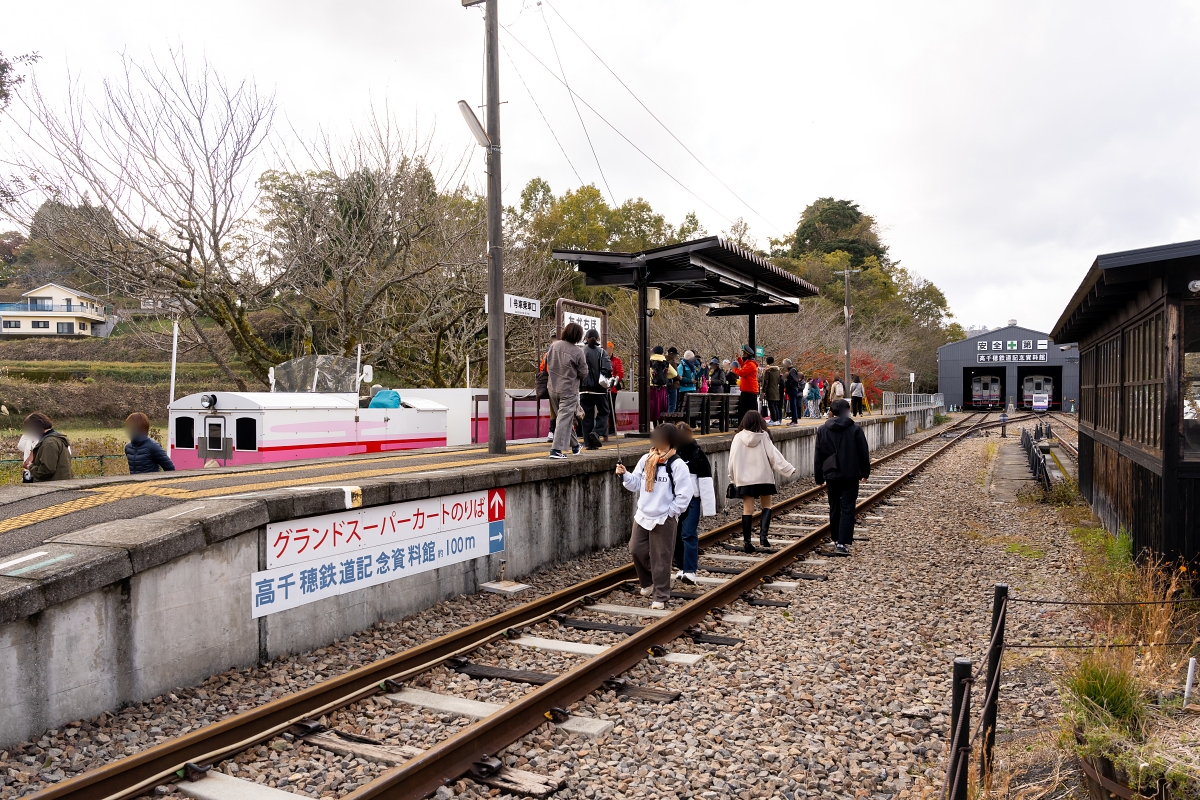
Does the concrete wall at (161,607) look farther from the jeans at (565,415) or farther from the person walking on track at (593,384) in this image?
the person walking on track at (593,384)

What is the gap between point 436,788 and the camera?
3.97m

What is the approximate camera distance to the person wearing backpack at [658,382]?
1577 cm

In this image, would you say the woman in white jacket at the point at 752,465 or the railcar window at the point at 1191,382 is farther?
the woman in white jacket at the point at 752,465

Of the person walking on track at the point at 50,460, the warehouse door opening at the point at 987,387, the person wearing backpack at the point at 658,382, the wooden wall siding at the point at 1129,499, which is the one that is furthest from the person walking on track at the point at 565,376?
the warehouse door opening at the point at 987,387

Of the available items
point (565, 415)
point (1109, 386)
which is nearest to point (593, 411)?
point (565, 415)

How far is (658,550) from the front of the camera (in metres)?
7.67

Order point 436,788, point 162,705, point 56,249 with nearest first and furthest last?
1. point 436,788
2. point 162,705
3. point 56,249

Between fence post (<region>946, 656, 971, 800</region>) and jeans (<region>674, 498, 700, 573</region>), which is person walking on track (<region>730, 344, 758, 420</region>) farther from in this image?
fence post (<region>946, 656, 971, 800</region>)

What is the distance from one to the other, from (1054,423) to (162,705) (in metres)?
46.1

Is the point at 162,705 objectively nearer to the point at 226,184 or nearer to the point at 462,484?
the point at 462,484

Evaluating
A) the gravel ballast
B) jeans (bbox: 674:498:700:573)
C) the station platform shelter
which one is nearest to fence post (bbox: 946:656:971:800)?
the gravel ballast

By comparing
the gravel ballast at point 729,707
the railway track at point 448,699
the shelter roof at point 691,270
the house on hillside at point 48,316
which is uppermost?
the house on hillside at point 48,316

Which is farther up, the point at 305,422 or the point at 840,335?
the point at 840,335

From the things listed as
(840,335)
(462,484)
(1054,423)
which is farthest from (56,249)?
(1054,423)
